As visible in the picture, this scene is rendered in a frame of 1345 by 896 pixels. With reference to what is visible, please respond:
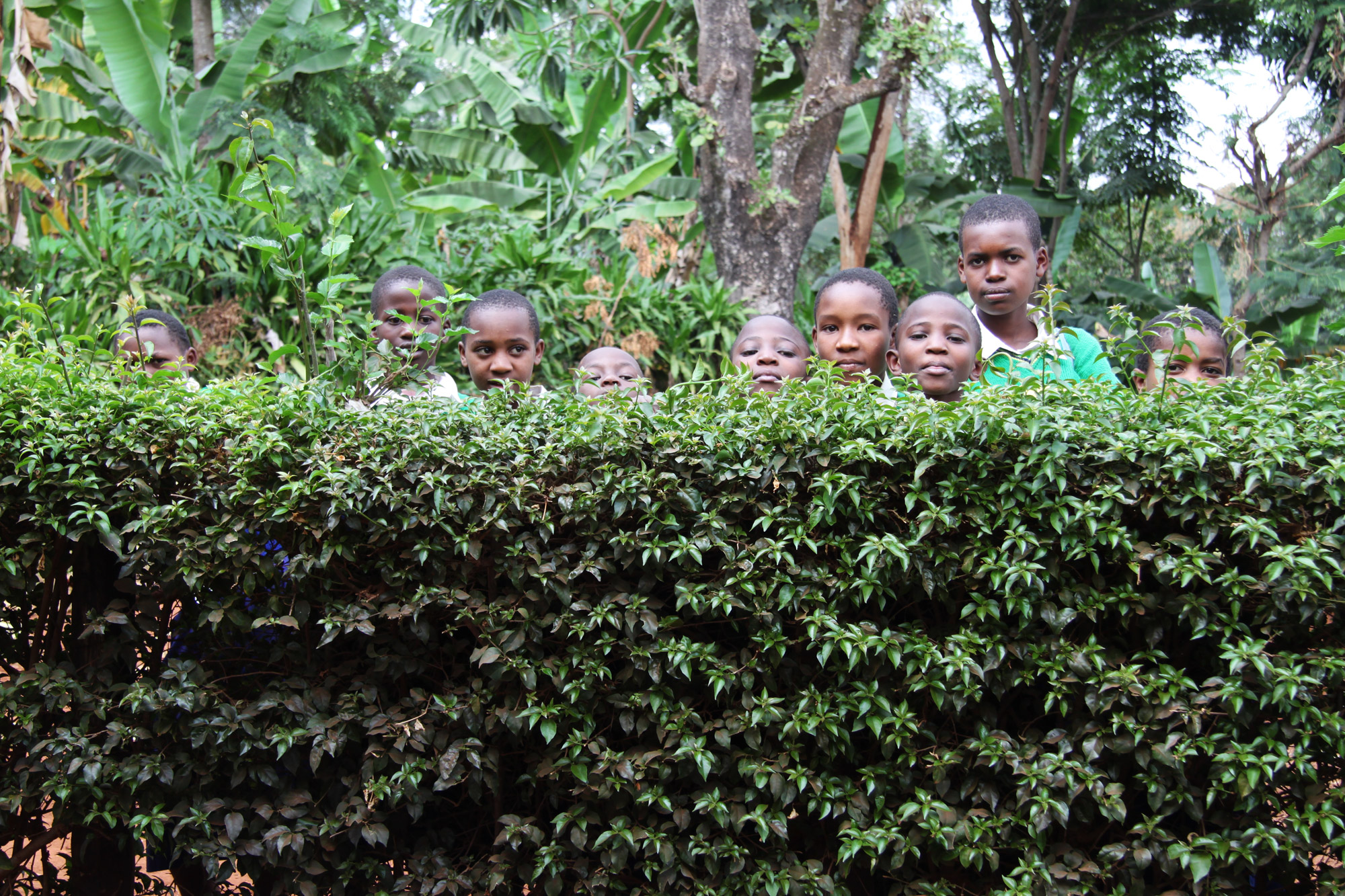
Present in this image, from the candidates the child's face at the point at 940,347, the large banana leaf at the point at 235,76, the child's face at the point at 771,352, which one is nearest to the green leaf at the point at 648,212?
the large banana leaf at the point at 235,76

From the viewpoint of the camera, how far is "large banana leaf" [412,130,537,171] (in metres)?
11.3

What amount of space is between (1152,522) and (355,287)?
20.9ft

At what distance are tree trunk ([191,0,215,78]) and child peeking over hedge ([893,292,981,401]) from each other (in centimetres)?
1090

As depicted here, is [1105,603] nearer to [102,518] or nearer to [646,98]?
[102,518]

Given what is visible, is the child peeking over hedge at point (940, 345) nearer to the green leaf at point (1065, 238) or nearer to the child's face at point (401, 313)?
the child's face at point (401, 313)

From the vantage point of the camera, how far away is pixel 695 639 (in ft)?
8.47

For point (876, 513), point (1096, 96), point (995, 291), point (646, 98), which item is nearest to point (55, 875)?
point (876, 513)

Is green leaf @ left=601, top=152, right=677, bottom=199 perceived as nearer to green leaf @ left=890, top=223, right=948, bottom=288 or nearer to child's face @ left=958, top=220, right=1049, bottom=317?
green leaf @ left=890, top=223, right=948, bottom=288

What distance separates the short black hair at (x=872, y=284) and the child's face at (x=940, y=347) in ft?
1.43

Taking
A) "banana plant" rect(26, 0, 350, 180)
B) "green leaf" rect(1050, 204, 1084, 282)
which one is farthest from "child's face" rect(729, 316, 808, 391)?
"green leaf" rect(1050, 204, 1084, 282)

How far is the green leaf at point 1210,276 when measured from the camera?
12461 millimetres

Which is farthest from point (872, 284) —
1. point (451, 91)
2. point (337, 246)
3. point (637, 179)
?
point (451, 91)

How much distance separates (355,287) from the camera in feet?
24.7

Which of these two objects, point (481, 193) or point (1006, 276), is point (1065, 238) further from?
point (1006, 276)
